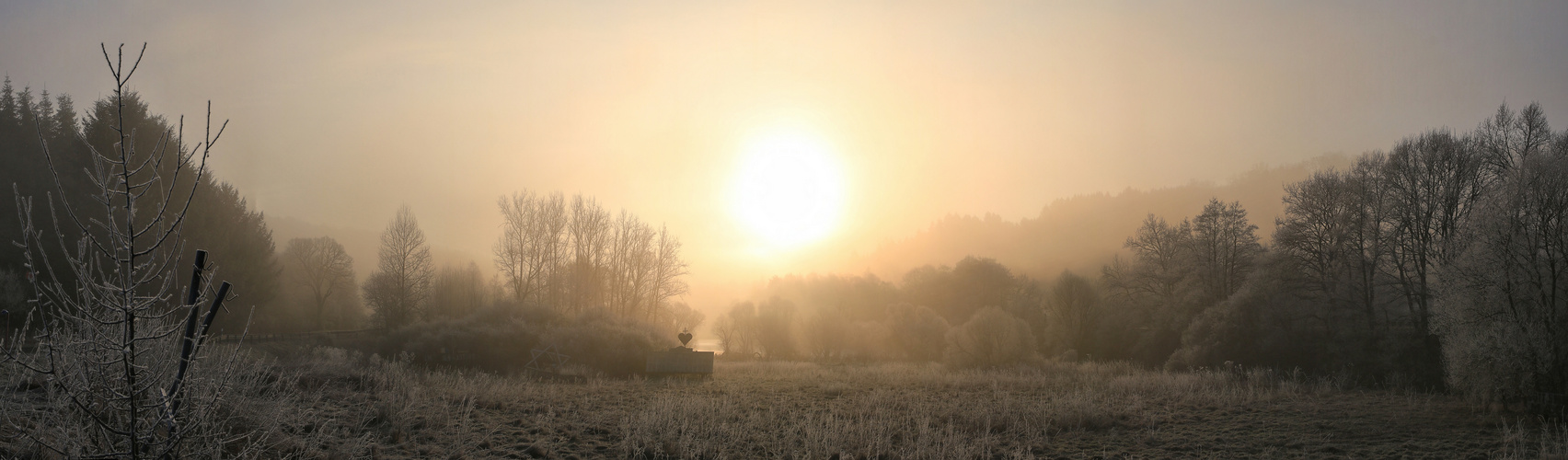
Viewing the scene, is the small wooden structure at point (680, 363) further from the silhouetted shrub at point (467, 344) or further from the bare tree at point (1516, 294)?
the bare tree at point (1516, 294)

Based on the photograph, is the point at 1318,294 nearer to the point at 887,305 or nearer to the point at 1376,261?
the point at 1376,261

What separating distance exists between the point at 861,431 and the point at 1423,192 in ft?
81.4

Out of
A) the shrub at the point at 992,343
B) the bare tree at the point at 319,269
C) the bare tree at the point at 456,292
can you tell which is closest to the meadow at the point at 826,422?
the shrub at the point at 992,343

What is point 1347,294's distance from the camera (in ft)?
86.6

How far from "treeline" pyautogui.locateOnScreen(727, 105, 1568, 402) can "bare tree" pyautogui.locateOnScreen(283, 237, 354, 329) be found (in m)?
27.7

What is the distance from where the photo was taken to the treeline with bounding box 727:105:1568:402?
14.1m

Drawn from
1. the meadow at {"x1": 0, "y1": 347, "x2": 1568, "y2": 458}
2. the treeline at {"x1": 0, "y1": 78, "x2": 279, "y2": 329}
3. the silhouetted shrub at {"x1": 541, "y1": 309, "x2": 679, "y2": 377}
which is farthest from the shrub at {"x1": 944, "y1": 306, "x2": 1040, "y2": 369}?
the treeline at {"x1": 0, "y1": 78, "x2": 279, "y2": 329}

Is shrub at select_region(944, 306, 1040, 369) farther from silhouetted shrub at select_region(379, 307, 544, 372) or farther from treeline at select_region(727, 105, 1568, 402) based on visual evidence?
silhouetted shrub at select_region(379, 307, 544, 372)

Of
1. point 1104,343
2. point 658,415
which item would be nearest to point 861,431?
point 658,415

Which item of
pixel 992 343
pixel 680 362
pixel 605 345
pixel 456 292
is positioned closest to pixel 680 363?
pixel 680 362

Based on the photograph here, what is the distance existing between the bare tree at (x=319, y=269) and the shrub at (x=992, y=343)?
39089 mm

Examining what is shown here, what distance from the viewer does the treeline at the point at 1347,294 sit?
557 inches

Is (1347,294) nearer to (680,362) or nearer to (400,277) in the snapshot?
(680,362)

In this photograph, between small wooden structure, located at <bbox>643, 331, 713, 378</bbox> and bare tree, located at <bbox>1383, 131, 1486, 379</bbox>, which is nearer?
bare tree, located at <bbox>1383, 131, 1486, 379</bbox>
